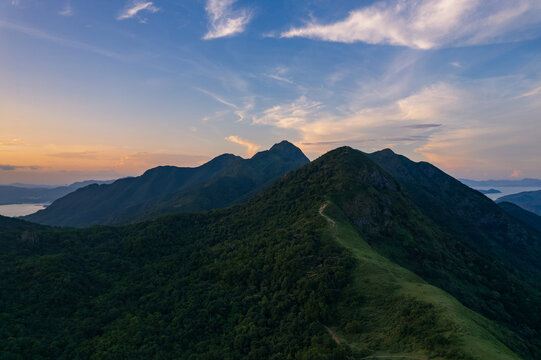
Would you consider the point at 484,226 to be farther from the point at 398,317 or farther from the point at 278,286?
the point at 398,317

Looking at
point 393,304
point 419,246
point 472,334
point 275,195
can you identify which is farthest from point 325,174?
point 472,334

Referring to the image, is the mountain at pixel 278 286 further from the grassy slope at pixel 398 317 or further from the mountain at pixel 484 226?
the mountain at pixel 484 226

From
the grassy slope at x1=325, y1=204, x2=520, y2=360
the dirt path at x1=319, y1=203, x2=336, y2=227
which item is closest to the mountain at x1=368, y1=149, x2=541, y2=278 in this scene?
the dirt path at x1=319, y1=203, x2=336, y2=227

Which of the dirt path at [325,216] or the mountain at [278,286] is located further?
the dirt path at [325,216]

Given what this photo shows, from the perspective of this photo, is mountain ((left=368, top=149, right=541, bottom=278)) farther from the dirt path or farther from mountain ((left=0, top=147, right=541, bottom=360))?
the dirt path

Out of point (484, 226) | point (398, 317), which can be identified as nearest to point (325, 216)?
point (398, 317)

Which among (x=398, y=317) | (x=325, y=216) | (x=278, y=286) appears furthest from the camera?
(x=325, y=216)

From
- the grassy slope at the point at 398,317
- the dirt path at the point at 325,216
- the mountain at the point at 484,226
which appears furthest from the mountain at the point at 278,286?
the mountain at the point at 484,226
